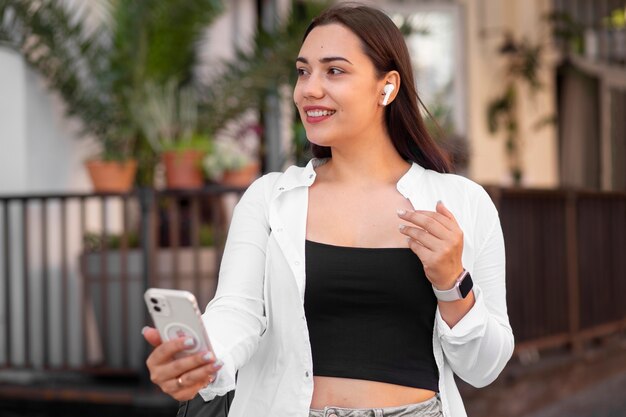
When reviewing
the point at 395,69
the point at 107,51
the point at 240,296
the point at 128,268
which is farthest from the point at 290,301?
the point at 107,51

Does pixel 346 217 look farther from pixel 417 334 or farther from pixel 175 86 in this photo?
pixel 175 86

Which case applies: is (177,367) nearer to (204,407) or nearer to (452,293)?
(204,407)

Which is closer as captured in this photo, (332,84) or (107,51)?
(332,84)

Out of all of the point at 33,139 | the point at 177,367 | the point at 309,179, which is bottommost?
the point at 177,367

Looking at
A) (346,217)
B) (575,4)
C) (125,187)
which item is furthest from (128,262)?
(575,4)

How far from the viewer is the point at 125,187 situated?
7473mm

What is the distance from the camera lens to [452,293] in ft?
7.81

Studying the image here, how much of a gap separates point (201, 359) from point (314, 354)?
37cm

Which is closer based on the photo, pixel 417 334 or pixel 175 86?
pixel 417 334

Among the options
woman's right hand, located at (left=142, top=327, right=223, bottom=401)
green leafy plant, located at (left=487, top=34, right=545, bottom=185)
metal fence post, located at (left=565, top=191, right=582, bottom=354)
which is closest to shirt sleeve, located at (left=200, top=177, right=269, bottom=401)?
woman's right hand, located at (left=142, top=327, right=223, bottom=401)

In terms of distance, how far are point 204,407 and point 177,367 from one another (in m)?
0.40

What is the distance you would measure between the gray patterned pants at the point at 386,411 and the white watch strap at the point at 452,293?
0.23 meters

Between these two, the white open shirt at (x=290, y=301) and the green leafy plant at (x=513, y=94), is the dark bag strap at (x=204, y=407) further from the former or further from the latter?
the green leafy plant at (x=513, y=94)

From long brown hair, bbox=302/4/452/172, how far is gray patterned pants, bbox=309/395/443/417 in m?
0.57
